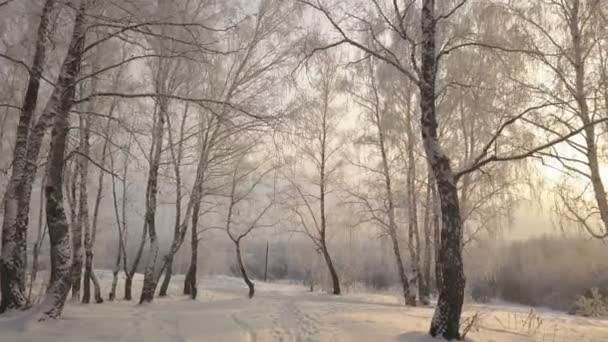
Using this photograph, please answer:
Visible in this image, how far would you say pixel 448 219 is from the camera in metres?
6.50

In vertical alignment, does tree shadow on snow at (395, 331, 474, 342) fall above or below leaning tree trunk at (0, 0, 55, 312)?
below

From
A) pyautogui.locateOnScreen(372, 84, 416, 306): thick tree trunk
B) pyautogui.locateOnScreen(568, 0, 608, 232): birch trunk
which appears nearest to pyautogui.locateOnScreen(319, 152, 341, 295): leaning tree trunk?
pyautogui.locateOnScreen(372, 84, 416, 306): thick tree trunk

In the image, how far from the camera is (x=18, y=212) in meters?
7.13

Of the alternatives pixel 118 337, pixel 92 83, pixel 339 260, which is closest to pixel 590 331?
pixel 118 337

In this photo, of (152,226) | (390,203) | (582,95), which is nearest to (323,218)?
(390,203)

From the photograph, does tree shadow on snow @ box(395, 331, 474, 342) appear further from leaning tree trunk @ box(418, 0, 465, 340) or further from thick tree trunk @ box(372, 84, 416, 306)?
thick tree trunk @ box(372, 84, 416, 306)

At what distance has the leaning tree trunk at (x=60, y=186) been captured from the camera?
6.54 m

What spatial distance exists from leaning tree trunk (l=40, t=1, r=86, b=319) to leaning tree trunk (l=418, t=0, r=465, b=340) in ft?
17.8

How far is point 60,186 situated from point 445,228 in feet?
19.7

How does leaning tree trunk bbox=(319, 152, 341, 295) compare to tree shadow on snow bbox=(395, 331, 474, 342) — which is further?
leaning tree trunk bbox=(319, 152, 341, 295)

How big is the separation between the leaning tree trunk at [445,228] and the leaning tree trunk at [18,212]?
6.36 metres

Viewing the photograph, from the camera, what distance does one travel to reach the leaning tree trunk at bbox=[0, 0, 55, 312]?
6.80m

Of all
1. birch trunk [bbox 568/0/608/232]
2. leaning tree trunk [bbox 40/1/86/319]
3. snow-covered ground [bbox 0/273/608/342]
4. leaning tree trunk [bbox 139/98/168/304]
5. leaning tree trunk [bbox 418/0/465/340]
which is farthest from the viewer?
leaning tree trunk [bbox 139/98/168/304]

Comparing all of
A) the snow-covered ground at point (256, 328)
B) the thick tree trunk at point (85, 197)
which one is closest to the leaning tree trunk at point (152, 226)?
the thick tree trunk at point (85, 197)
